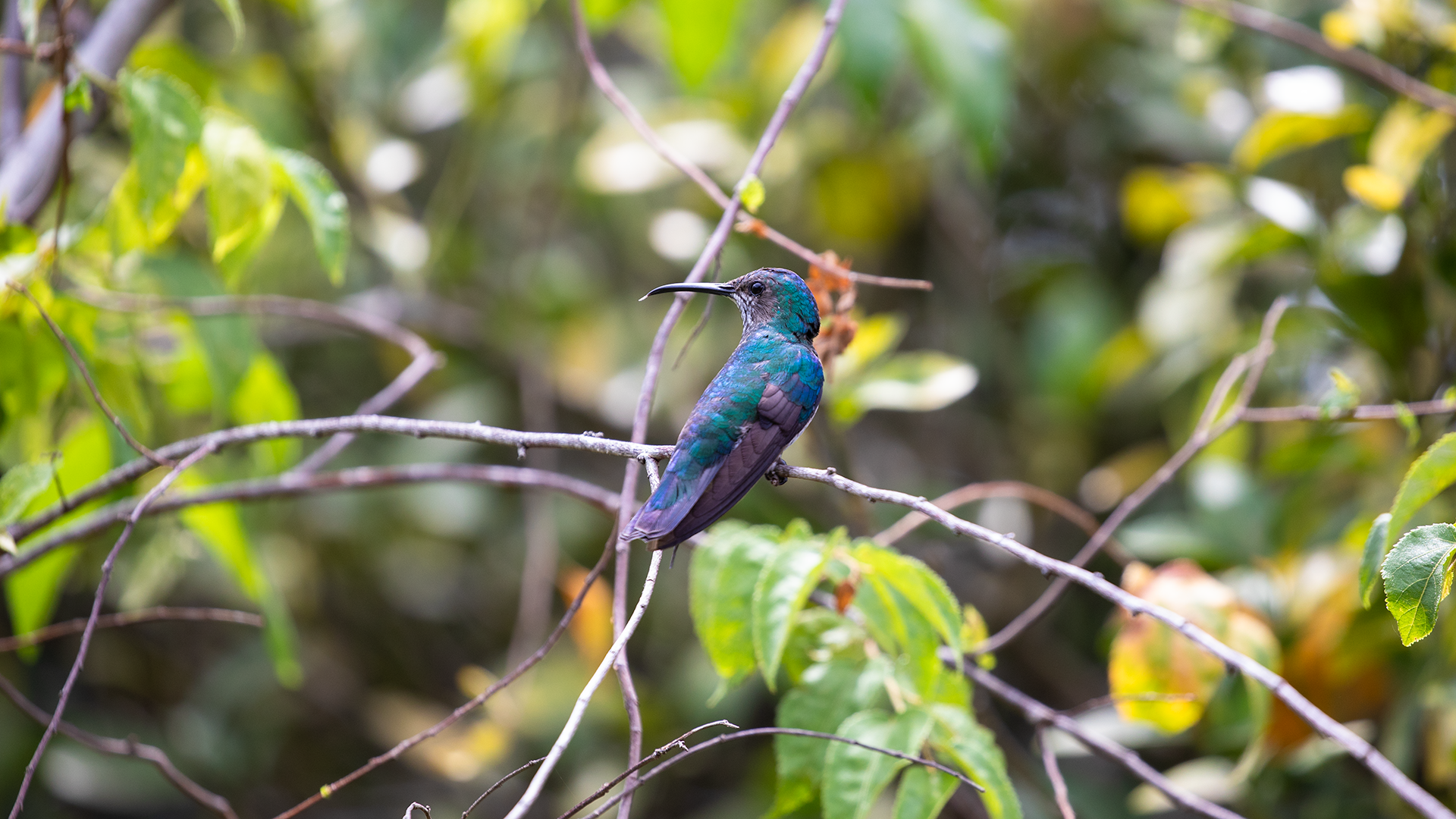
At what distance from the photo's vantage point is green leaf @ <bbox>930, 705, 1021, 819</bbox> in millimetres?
1692

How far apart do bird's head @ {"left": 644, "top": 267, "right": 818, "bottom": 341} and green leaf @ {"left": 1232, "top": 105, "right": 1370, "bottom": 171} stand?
1744 mm

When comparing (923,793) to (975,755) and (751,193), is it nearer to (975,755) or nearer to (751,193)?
(975,755)

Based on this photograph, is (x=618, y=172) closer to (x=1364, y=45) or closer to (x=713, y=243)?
(x=713, y=243)

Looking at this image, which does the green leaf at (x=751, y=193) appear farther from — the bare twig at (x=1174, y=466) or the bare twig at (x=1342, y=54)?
the bare twig at (x=1342, y=54)

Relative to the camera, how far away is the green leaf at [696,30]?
8.44ft

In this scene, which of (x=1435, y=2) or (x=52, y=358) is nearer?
(x=52, y=358)

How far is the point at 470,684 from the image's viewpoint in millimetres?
3381

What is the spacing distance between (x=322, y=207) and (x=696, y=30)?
1.04 m

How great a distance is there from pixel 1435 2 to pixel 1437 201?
0.74 meters

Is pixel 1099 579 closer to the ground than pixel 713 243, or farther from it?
closer to the ground

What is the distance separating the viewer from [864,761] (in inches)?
66.5

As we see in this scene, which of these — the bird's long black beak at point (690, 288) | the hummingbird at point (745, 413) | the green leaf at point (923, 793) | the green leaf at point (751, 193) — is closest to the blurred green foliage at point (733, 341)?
the green leaf at point (923, 793)

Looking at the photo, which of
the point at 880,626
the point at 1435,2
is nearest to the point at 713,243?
the point at 880,626

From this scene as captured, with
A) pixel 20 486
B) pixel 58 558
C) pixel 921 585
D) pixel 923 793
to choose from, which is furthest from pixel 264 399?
pixel 923 793
